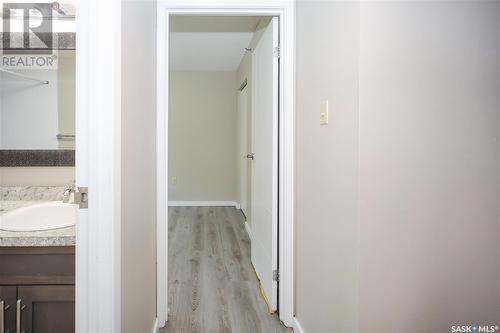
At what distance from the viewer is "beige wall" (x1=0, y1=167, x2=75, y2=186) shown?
1.77 meters

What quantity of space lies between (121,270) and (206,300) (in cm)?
135

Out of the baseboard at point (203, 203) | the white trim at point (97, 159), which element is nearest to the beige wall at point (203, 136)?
the baseboard at point (203, 203)

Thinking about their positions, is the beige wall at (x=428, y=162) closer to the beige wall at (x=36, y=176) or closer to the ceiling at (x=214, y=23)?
the beige wall at (x=36, y=176)

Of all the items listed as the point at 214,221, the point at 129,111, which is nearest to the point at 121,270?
the point at 129,111

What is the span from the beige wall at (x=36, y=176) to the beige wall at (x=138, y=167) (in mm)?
472

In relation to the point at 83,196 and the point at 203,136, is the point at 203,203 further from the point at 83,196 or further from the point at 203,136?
the point at 83,196

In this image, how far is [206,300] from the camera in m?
2.39

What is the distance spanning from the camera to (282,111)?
6.70ft

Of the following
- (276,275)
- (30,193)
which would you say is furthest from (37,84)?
(276,275)

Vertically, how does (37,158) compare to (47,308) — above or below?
above

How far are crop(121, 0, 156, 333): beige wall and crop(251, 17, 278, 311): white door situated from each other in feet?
2.46

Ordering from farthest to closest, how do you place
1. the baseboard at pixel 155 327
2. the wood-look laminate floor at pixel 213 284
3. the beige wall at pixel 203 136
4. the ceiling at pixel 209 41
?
the beige wall at pixel 203 136
the ceiling at pixel 209 41
the wood-look laminate floor at pixel 213 284
the baseboard at pixel 155 327

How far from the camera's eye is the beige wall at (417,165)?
122cm

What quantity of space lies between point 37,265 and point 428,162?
1.52m
